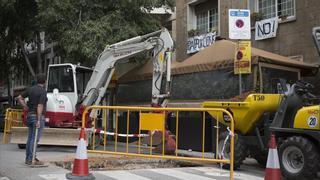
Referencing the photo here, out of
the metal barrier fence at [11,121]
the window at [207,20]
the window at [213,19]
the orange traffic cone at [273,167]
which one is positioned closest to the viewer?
the orange traffic cone at [273,167]

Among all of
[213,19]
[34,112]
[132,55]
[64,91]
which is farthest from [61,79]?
[213,19]

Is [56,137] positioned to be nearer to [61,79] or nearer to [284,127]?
[61,79]

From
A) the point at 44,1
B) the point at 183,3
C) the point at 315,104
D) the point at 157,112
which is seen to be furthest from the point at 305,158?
the point at 183,3

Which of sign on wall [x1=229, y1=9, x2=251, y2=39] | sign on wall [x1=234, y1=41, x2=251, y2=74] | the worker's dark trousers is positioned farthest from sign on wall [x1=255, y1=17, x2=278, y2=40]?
the worker's dark trousers

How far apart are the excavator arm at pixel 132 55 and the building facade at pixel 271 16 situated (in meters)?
4.23

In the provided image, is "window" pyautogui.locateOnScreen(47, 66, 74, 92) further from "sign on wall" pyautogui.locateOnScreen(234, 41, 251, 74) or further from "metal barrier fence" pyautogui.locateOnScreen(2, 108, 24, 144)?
"sign on wall" pyautogui.locateOnScreen(234, 41, 251, 74)

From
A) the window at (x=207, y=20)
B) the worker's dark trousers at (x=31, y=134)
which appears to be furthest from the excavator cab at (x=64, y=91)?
the window at (x=207, y=20)

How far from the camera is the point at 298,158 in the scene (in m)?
9.99

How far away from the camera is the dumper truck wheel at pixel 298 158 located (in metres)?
9.55

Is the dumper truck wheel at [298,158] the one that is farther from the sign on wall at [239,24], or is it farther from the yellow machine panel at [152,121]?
the sign on wall at [239,24]

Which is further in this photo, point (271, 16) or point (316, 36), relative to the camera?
point (271, 16)

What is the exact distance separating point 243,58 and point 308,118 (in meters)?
4.07

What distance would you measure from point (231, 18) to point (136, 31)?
27.1 ft

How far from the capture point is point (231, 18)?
1280cm
